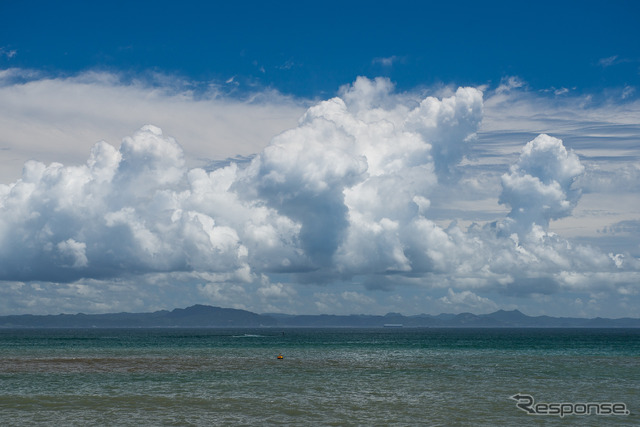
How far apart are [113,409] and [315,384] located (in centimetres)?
2217

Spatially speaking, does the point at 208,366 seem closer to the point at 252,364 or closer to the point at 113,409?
the point at 252,364

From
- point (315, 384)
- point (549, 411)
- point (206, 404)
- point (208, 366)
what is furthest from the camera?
point (208, 366)

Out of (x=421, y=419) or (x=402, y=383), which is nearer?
(x=421, y=419)

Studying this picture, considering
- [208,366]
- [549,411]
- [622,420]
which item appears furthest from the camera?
[208,366]

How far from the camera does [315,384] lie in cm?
6344

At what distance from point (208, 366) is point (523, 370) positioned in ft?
139

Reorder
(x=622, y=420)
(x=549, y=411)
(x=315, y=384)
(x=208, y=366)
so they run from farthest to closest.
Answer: (x=208, y=366) → (x=315, y=384) → (x=549, y=411) → (x=622, y=420)

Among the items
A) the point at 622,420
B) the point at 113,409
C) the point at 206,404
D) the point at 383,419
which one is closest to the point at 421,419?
the point at 383,419

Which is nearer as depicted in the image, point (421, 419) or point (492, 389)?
point (421, 419)

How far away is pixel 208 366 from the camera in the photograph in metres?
85.5

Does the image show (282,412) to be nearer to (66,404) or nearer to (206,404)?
(206,404)

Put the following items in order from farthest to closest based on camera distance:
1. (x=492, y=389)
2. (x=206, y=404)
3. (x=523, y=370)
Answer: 1. (x=523, y=370)
2. (x=492, y=389)
3. (x=206, y=404)

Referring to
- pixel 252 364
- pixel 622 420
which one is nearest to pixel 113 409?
pixel 622 420

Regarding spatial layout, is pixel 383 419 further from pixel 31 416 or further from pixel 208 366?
pixel 208 366
